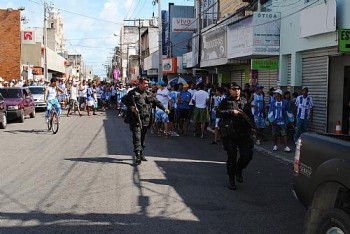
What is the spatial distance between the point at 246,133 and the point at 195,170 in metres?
1.90

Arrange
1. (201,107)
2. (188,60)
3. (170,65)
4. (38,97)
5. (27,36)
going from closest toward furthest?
1. (201,107)
2. (38,97)
3. (188,60)
4. (170,65)
5. (27,36)

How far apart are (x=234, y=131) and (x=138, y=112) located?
→ 115 inches

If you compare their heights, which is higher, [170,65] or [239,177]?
[170,65]

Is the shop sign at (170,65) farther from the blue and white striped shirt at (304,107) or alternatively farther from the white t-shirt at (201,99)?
the blue and white striped shirt at (304,107)

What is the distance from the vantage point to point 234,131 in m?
7.86

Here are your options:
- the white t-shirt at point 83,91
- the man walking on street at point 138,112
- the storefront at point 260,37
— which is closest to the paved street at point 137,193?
the man walking on street at point 138,112

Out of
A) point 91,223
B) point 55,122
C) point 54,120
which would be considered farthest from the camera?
point 54,120

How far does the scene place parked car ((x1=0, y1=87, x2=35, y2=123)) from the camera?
2025 cm

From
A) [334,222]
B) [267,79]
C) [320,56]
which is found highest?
[320,56]

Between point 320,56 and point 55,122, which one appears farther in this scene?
point 55,122

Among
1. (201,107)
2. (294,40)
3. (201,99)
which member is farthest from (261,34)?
(201,107)

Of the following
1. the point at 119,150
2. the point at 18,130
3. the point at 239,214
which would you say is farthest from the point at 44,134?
the point at 239,214

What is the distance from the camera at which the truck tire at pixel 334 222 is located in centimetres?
360

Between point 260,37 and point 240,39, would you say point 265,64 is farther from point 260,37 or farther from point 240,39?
point 240,39
